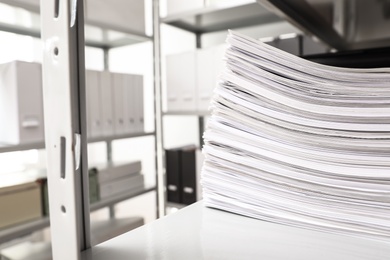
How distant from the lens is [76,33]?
0.28m

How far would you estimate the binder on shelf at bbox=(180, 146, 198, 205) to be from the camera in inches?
71.5

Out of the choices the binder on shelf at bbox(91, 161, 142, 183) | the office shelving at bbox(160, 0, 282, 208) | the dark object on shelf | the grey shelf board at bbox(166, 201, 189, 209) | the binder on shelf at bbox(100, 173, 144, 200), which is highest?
the office shelving at bbox(160, 0, 282, 208)

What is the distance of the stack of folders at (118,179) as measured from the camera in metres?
1.82

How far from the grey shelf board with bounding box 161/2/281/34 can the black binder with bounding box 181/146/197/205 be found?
2.58ft

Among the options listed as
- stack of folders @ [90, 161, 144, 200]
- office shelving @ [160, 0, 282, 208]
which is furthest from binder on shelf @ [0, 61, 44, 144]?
office shelving @ [160, 0, 282, 208]

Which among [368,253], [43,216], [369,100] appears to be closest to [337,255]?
[368,253]

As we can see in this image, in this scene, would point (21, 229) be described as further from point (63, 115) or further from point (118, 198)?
point (63, 115)

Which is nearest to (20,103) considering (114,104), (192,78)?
(114,104)

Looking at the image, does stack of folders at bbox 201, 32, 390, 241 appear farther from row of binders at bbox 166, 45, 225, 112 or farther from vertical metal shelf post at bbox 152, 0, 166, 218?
vertical metal shelf post at bbox 152, 0, 166, 218

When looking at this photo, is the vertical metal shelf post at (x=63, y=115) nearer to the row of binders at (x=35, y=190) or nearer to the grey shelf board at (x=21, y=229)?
the row of binders at (x=35, y=190)

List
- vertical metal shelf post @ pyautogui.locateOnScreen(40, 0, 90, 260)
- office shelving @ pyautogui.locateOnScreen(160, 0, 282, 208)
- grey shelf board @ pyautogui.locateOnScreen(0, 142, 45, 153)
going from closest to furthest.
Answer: vertical metal shelf post @ pyautogui.locateOnScreen(40, 0, 90, 260) → grey shelf board @ pyautogui.locateOnScreen(0, 142, 45, 153) → office shelving @ pyautogui.locateOnScreen(160, 0, 282, 208)

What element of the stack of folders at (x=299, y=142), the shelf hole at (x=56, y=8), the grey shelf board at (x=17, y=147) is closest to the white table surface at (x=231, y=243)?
the stack of folders at (x=299, y=142)

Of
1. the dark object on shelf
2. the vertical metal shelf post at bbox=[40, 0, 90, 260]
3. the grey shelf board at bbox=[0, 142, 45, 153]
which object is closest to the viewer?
the vertical metal shelf post at bbox=[40, 0, 90, 260]

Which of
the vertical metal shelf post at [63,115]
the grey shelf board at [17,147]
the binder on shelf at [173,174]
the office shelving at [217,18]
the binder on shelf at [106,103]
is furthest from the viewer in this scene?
the binder on shelf at [173,174]
